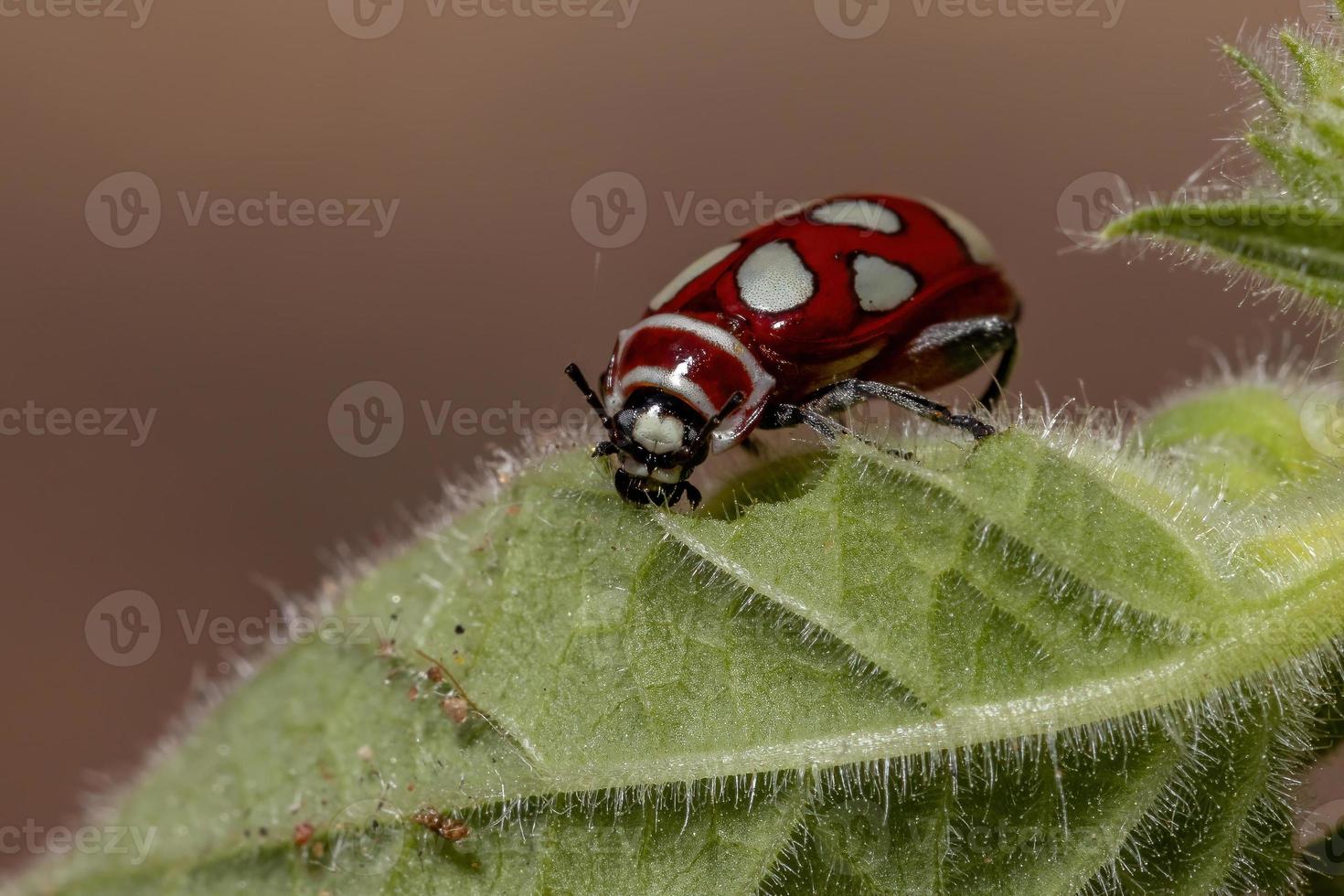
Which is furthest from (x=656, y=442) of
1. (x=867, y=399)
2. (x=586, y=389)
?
(x=867, y=399)

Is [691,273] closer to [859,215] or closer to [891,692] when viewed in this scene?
[859,215]

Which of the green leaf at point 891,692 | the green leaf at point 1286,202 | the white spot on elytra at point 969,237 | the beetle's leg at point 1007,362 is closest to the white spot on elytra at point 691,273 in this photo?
the white spot on elytra at point 969,237

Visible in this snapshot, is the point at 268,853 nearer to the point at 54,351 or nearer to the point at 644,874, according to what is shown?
the point at 644,874

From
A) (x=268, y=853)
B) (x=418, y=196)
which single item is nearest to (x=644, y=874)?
(x=268, y=853)

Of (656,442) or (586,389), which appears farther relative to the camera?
(586,389)

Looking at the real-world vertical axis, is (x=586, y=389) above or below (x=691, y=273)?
below
